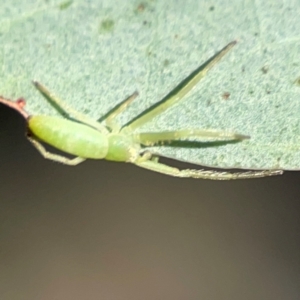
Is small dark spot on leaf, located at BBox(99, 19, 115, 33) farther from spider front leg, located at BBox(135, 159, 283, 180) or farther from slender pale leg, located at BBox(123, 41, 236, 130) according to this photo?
spider front leg, located at BBox(135, 159, 283, 180)

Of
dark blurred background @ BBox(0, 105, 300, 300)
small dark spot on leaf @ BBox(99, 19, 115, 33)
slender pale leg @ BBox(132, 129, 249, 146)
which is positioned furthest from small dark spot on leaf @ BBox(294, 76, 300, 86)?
dark blurred background @ BBox(0, 105, 300, 300)

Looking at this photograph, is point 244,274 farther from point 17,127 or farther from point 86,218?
point 17,127

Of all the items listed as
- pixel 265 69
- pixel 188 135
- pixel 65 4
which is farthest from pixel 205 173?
pixel 65 4

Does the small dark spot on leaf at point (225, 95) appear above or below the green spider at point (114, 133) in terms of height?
above

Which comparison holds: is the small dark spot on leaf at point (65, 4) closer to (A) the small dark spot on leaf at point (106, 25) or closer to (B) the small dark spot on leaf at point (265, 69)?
(A) the small dark spot on leaf at point (106, 25)

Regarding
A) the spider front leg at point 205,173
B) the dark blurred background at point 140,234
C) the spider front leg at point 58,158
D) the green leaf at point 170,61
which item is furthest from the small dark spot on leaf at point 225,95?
the dark blurred background at point 140,234

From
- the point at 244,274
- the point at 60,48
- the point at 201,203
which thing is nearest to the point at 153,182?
the point at 201,203

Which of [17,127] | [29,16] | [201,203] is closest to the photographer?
[29,16]
